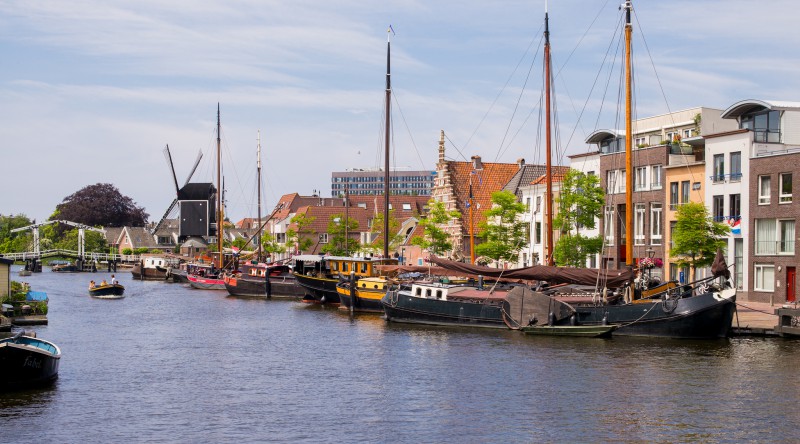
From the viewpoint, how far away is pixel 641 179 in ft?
263

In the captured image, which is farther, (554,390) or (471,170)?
(471,170)

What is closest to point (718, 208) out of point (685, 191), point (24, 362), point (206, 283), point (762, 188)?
point (685, 191)

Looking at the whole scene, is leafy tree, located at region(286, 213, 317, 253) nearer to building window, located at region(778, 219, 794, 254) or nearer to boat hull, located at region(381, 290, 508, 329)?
boat hull, located at region(381, 290, 508, 329)

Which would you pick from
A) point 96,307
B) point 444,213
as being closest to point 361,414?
point 96,307

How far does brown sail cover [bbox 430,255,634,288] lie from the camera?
5509cm

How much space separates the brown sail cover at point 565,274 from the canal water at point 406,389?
3.73 m

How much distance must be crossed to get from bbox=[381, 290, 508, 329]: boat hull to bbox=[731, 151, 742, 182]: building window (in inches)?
861

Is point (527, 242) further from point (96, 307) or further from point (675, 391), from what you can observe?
point (675, 391)

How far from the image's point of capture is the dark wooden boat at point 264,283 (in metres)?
99.8

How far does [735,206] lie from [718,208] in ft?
6.12

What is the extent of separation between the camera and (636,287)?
58250 millimetres

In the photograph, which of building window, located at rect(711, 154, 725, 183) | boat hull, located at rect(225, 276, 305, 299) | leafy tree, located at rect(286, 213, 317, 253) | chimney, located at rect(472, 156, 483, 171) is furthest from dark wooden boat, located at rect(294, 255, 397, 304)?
leafy tree, located at rect(286, 213, 317, 253)

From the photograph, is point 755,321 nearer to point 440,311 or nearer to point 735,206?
point 735,206

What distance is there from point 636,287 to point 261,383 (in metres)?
25.8
